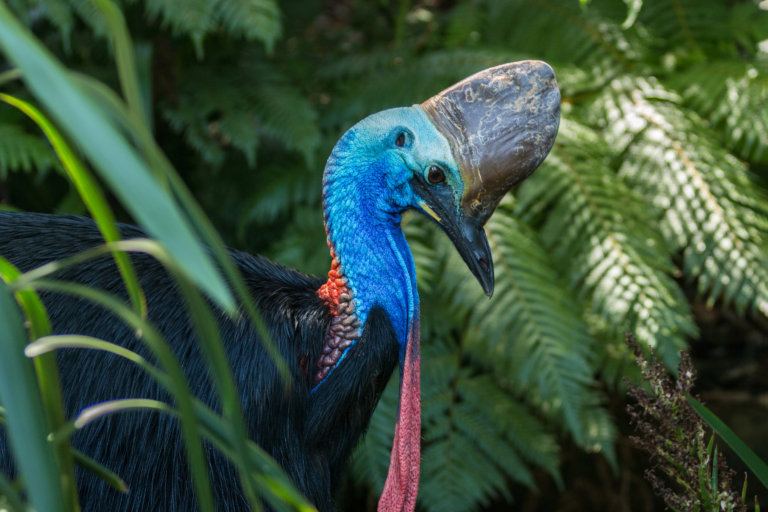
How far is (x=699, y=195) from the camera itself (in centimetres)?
195

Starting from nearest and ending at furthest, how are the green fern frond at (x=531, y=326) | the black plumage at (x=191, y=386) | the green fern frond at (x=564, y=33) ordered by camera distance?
the black plumage at (x=191, y=386)
the green fern frond at (x=531, y=326)
the green fern frond at (x=564, y=33)

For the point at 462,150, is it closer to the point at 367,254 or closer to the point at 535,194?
the point at 367,254

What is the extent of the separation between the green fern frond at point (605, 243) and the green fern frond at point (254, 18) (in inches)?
32.6

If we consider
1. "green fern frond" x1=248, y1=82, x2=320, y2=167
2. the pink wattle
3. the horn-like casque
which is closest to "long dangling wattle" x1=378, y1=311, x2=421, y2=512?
the pink wattle

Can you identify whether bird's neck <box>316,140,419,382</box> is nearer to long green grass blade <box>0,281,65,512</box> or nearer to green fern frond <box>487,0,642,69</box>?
long green grass blade <box>0,281,65,512</box>

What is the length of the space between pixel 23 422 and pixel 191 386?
58 cm

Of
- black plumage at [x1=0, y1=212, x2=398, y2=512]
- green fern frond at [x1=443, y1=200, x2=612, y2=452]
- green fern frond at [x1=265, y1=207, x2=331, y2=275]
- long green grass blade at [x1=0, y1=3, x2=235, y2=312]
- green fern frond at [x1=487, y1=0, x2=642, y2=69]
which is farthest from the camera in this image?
green fern frond at [x1=487, y1=0, x2=642, y2=69]

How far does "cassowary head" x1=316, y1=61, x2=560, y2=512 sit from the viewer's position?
1.12 metres

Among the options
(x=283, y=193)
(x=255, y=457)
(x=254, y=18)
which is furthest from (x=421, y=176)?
(x=283, y=193)

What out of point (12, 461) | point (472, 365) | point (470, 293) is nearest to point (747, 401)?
point (472, 365)

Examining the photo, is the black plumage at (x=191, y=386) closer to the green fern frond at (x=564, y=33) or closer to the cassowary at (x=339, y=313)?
the cassowary at (x=339, y=313)

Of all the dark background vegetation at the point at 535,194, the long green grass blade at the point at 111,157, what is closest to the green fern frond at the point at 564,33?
the dark background vegetation at the point at 535,194

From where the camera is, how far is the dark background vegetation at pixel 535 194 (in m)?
1.85

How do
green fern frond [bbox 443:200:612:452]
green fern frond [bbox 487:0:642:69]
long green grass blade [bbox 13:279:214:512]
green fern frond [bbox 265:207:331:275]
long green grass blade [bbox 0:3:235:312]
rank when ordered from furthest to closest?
green fern frond [bbox 487:0:642:69] → green fern frond [bbox 265:207:331:275] → green fern frond [bbox 443:200:612:452] → long green grass blade [bbox 13:279:214:512] → long green grass blade [bbox 0:3:235:312]
